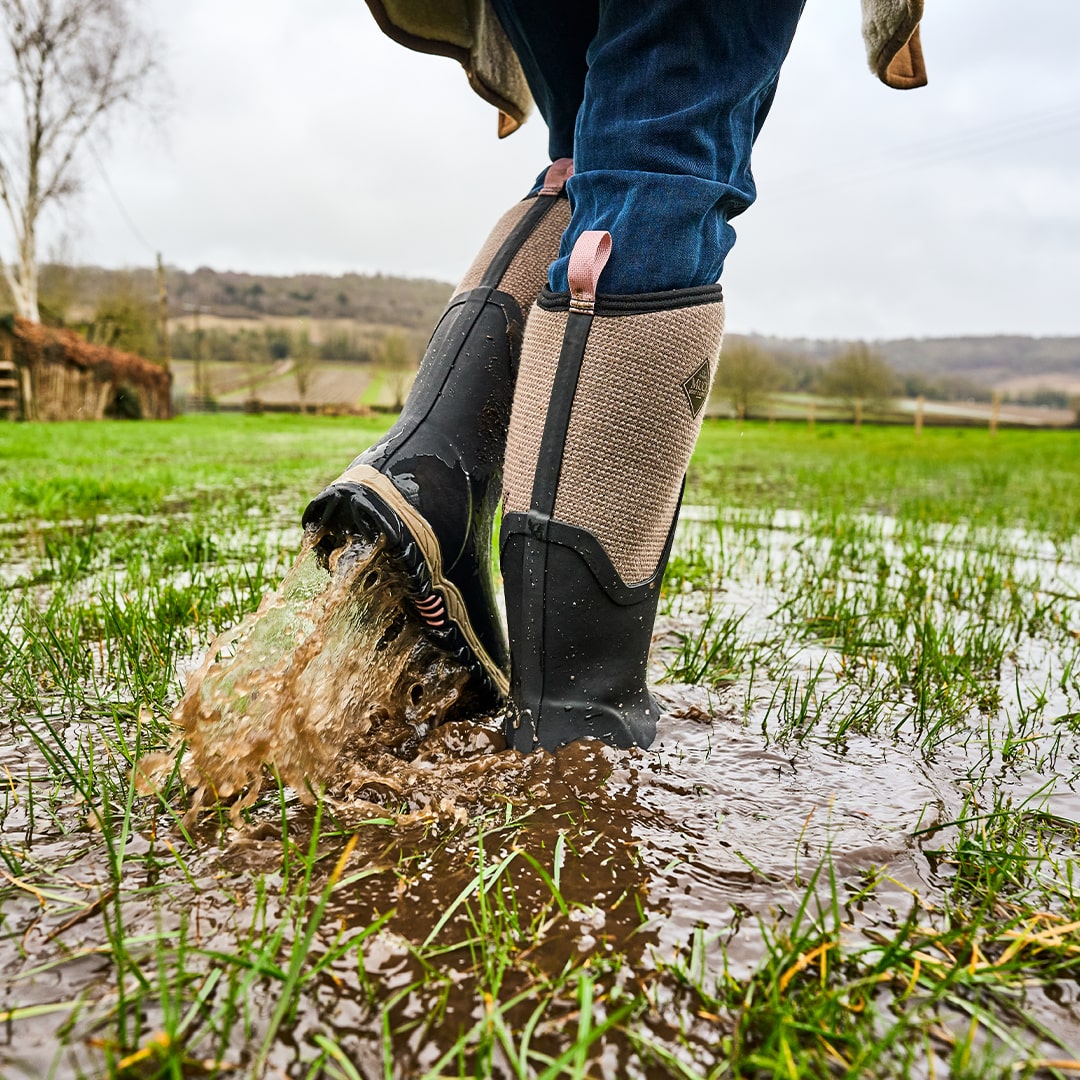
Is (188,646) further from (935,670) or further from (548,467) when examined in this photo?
(935,670)

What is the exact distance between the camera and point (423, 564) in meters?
1.56

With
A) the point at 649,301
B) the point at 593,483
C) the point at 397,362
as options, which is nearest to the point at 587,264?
the point at 649,301

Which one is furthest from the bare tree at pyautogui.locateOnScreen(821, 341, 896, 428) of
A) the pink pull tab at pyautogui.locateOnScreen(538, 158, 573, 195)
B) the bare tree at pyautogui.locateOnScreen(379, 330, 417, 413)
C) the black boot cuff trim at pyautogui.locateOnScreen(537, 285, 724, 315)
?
the black boot cuff trim at pyautogui.locateOnScreen(537, 285, 724, 315)

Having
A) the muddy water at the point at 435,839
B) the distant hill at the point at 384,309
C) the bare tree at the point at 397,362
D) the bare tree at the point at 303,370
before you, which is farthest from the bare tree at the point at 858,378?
the muddy water at the point at 435,839

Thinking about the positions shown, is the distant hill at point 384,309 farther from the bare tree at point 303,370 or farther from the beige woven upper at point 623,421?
the beige woven upper at point 623,421

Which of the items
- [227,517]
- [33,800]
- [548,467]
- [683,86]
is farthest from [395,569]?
[227,517]

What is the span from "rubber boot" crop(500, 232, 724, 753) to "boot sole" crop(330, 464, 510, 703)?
14 cm

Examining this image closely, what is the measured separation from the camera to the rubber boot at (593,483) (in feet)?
4.80

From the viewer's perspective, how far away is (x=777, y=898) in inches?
41.1

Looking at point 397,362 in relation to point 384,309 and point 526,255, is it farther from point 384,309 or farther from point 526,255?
point 526,255

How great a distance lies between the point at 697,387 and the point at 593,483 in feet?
0.88

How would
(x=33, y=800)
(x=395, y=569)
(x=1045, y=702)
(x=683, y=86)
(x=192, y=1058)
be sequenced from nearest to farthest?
(x=192, y=1058), (x=33, y=800), (x=683, y=86), (x=395, y=569), (x=1045, y=702)

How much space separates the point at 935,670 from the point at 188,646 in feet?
5.73

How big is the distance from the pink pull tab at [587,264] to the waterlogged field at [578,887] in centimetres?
79
